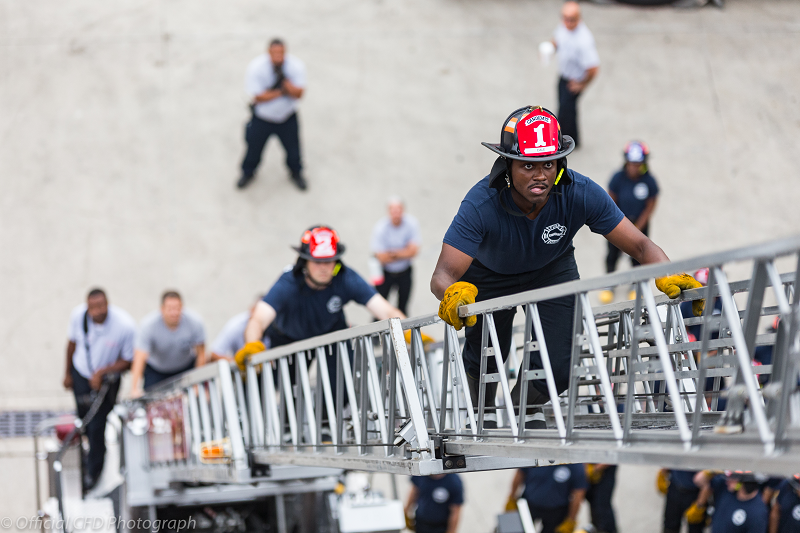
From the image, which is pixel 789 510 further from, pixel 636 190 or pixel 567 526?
pixel 636 190

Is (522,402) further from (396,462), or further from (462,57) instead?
(462,57)

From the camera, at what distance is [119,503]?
7.64 metres

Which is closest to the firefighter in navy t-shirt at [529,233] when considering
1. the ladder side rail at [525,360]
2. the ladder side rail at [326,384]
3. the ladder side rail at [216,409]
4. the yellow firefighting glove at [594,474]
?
the ladder side rail at [525,360]

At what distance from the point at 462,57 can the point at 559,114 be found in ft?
8.12

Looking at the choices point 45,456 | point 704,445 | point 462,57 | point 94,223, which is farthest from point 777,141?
point 704,445

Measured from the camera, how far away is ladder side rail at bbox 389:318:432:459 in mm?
3896

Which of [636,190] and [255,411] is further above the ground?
[636,190]

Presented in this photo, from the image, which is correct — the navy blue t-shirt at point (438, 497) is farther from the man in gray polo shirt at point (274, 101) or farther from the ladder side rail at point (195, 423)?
the man in gray polo shirt at point (274, 101)

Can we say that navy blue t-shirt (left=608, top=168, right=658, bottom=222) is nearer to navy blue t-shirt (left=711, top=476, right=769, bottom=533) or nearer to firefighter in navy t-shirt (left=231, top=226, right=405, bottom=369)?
navy blue t-shirt (left=711, top=476, right=769, bottom=533)

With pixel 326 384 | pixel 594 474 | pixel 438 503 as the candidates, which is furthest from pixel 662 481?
pixel 326 384

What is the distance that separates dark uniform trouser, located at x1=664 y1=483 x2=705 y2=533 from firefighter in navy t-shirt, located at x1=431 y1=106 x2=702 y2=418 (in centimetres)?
495

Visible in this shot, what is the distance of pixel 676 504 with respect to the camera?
8.67m

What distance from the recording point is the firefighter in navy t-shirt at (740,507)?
274 inches

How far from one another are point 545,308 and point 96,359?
5.53 meters
